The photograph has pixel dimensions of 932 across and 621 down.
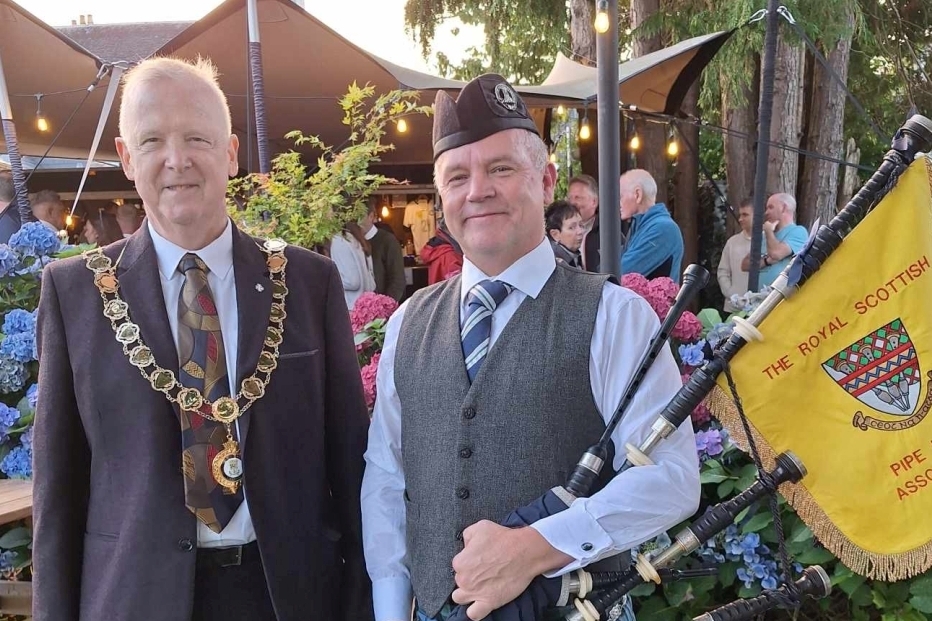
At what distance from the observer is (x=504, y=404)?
1273 mm

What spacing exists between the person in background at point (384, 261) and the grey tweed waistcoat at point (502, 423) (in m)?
3.60

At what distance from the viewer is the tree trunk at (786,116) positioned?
21.4 ft

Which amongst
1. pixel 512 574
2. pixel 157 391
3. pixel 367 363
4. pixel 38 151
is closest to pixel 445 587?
pixel 512 574

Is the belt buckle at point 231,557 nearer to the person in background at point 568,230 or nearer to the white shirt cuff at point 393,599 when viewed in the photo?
the white shirt cuff at point 393,599

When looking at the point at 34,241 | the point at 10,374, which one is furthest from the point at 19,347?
the point at 34,241

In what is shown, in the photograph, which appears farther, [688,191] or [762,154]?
[688,191]

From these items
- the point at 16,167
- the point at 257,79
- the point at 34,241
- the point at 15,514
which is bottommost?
the point at 15,514

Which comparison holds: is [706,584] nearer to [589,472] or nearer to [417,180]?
[589,472]

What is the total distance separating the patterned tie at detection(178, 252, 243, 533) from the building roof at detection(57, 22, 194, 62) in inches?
534

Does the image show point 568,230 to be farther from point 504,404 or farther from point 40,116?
point 40,116

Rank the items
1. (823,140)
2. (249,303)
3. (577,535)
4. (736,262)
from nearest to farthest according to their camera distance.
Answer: (577,535) < (249,303) < (736,262) < (823,140)

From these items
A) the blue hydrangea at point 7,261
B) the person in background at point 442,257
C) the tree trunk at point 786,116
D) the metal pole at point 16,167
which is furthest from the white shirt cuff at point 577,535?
the tree trunk at point 786,116

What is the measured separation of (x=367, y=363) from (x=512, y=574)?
1.60 metres

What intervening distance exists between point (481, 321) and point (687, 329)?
3.71ft
